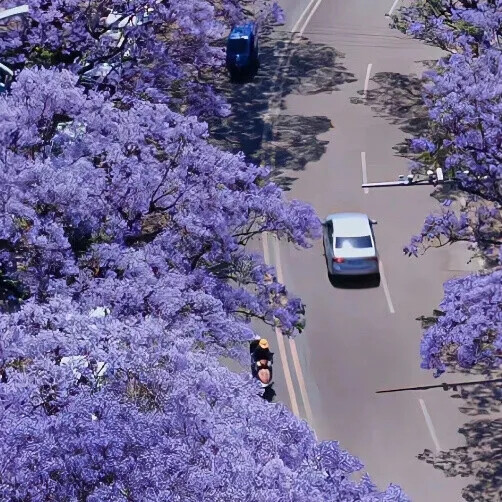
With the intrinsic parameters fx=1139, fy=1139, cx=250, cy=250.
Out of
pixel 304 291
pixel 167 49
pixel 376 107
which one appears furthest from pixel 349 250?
pixel 376 107

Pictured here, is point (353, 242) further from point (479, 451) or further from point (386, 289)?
point (479, 451)

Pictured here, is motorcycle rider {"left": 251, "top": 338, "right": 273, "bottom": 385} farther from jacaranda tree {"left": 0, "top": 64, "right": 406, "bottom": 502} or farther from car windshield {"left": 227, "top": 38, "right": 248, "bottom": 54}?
car windshield {"left": 227, "top": 38, "right": 248, "bottom": 54}

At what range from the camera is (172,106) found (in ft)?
128

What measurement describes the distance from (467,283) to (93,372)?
38.4 ft

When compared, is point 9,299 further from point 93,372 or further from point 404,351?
point 404,351

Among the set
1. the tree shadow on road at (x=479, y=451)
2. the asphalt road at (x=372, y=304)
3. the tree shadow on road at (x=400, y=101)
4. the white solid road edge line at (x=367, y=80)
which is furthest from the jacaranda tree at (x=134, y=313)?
the white solid road edge line at (x=367, y=80)

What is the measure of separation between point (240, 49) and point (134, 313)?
2793cm

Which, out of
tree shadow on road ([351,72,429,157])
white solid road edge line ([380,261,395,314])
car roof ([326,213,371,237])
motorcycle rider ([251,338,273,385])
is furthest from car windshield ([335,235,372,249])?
tree shadow on road ([351,72,429,157])

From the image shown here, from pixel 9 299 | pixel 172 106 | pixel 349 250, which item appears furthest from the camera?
pixel 172 106

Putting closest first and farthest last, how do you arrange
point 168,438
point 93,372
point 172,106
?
point 168,438
point 93,372
point 172,106

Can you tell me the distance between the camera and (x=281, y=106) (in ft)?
148

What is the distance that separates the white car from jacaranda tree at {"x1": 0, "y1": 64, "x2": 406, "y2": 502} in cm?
890

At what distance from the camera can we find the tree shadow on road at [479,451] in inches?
1051

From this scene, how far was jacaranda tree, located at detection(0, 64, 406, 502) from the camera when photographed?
46.2 feet
